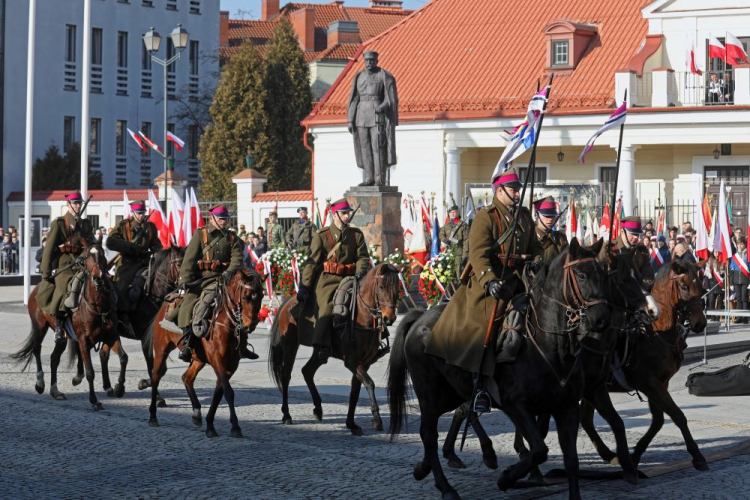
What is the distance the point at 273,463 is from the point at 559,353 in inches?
120

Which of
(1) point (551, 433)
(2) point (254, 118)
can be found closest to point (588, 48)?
(2) point (254, 118)

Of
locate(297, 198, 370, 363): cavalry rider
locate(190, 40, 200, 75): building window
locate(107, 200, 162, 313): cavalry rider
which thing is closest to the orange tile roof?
locate(107, 200, 162, 313): cavalry rider

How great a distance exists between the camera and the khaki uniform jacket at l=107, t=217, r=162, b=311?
15.1 metres

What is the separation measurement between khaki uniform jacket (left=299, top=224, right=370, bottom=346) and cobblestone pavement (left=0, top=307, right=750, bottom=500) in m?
1.10

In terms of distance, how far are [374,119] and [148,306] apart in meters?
7.20

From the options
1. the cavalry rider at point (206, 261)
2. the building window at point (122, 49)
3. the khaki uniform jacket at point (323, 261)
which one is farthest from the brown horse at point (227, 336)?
the building window at point (122, 49)

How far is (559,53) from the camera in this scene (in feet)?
126

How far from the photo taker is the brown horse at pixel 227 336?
1158cm

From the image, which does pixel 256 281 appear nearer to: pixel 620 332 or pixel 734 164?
pixel 620 332

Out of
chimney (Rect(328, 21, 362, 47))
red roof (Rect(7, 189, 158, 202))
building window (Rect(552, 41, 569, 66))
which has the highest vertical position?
chimney (Rect(328, 21, 362, 47))

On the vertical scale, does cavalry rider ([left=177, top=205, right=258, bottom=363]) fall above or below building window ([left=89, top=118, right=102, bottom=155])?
below

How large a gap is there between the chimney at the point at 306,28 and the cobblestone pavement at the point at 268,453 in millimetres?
59991

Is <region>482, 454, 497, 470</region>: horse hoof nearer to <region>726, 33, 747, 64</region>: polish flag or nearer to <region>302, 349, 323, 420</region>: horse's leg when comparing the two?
<region>302, 349, 323, 420</region>: horse's leg

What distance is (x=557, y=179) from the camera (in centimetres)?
3816
